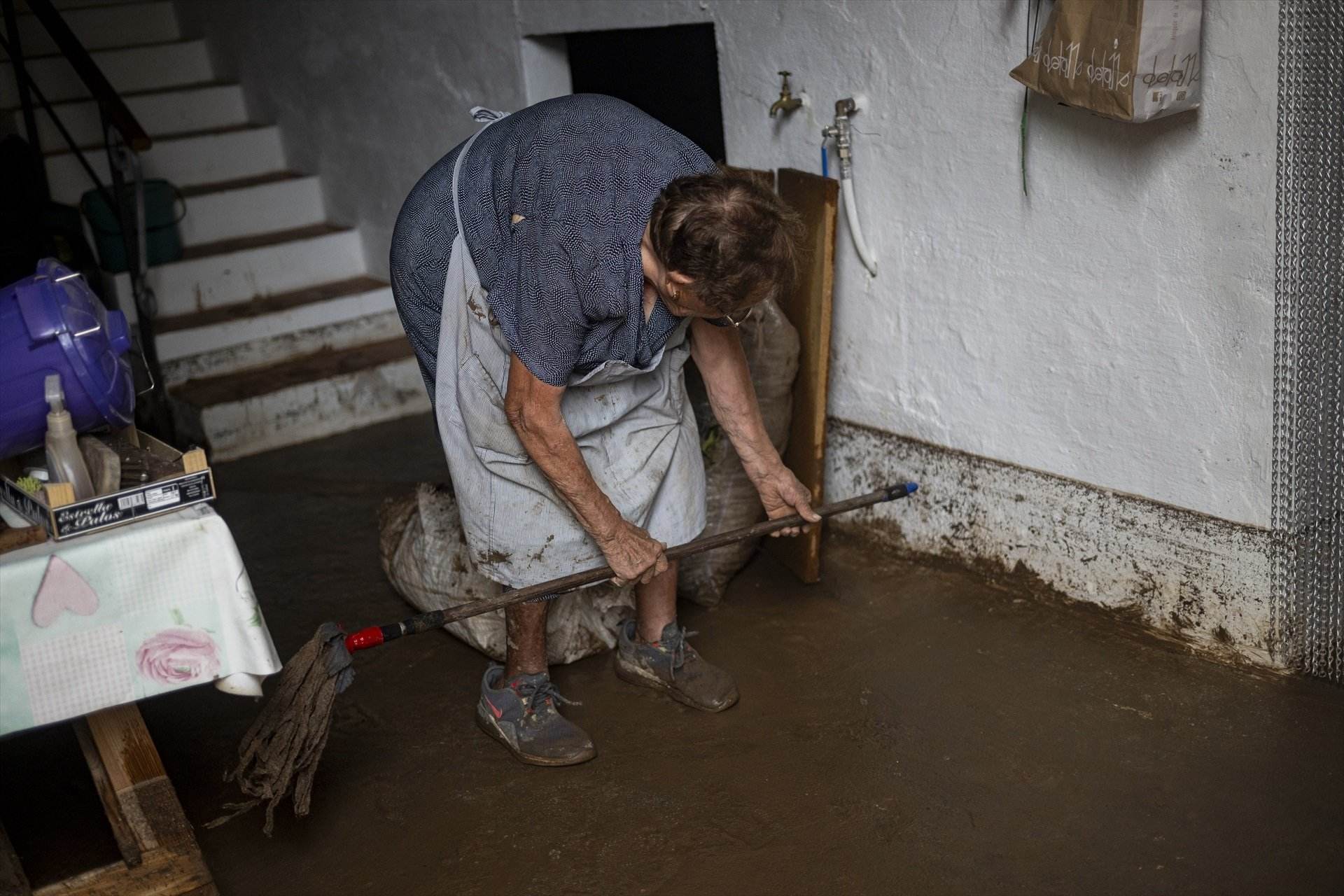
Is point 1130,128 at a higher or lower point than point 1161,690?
higher

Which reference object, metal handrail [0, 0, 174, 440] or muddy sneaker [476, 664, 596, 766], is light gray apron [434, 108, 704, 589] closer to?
muddy sneaker [476, 664, 596, 766]

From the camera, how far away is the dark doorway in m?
4.17

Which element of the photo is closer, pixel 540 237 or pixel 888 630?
pixel 540 237

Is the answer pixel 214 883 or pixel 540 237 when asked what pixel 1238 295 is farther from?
pixel 214 883

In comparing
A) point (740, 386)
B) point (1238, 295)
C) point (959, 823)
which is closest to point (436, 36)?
point (740, 386)

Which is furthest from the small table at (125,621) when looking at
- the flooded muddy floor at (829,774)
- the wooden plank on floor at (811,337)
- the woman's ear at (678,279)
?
the wooden plank on floor at (811,337)

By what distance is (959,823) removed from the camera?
8.25ft

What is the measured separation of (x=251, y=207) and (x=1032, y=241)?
445 cm

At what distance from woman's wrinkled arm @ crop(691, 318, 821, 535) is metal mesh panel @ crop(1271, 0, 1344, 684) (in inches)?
42.7

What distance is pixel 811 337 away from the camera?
3.54 m

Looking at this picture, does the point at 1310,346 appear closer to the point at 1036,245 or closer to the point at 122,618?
the point at 1036,245

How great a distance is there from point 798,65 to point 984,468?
1299 mm

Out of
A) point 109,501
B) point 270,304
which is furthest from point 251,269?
point 109,501

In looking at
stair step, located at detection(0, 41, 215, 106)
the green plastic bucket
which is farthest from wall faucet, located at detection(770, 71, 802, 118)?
stair step, located at detection(0, 41, 215, 106)
